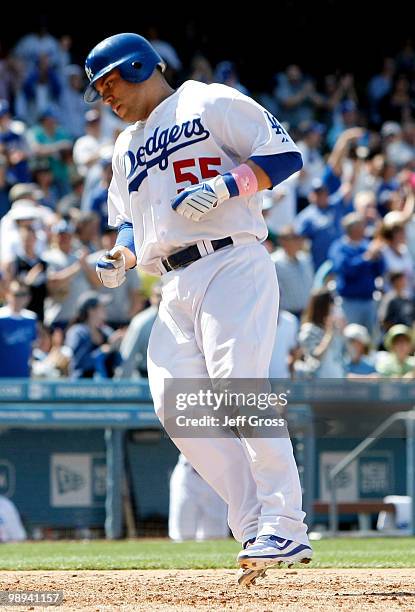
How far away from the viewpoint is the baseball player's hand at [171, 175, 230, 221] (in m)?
4.72

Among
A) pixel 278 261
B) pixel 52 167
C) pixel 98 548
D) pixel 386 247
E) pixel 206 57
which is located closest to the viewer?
pixel 98 548

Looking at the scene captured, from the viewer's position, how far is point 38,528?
30.9 feet

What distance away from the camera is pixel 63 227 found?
462 inches

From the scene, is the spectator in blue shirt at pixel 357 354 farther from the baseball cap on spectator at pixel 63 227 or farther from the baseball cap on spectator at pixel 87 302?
the baseball cap on spectator at pixel 63 227

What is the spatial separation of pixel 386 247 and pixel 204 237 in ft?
26.8

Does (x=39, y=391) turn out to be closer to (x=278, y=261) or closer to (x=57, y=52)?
(x=278, y=261)

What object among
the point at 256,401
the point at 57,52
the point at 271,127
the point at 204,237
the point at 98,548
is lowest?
the point at 98,548

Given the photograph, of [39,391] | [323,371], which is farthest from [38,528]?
[323,371]

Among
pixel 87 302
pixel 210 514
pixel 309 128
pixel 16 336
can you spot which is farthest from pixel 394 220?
pixel 210 514

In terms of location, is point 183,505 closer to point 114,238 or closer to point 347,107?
point 114,238

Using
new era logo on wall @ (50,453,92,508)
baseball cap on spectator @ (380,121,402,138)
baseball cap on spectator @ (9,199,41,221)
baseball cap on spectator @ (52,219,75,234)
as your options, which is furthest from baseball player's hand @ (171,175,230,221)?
baseball cap on spectator @ (380,121,402,138)

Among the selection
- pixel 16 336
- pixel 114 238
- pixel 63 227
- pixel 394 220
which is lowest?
pixel 16 336

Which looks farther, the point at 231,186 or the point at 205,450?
the point at 205,450

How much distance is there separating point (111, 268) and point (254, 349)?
71 cm
